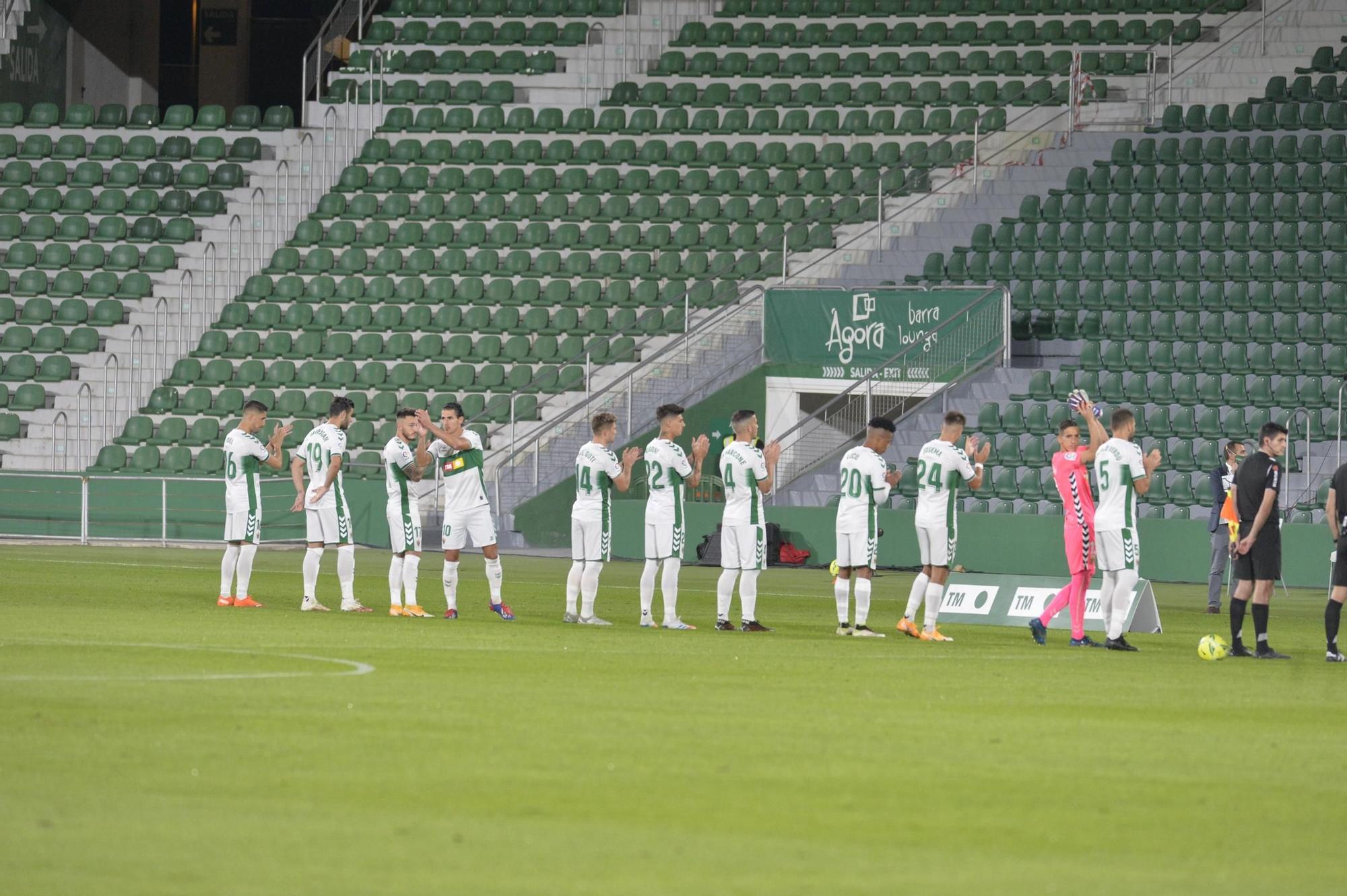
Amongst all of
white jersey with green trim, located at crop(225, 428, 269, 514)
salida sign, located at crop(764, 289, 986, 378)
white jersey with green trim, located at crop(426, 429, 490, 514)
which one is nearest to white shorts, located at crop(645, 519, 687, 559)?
white jersey with green trim, located at crop(426, 429, 490, 514)

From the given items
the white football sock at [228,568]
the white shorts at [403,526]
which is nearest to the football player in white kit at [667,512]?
the white shorts at [403,526]

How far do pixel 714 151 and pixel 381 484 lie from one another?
1013cm

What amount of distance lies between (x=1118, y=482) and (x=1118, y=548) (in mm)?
559

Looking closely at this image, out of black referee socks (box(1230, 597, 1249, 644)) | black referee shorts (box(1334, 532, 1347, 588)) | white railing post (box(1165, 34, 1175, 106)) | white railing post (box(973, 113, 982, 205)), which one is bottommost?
black referee socks (box(1230, 597, 1249, 644))

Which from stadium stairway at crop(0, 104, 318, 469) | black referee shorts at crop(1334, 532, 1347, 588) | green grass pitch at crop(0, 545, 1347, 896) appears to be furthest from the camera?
stadium stairway at crop(0, 104, 318, 469)

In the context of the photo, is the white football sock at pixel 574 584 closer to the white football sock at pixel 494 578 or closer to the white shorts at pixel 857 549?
the white football sock at pixel 494 578

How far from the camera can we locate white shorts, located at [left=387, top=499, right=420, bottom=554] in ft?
59.1

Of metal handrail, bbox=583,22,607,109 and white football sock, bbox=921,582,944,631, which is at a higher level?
metal handrail, bbox=583,22,607,109

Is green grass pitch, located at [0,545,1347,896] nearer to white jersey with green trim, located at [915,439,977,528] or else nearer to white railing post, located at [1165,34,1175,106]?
white jersey with green trim, located at [915,439,977,528]

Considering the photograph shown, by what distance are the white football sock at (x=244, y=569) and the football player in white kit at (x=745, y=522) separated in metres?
4.79

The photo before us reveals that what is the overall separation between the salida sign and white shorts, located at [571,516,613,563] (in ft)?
42.2

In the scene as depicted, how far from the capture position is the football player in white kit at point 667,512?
55.7 ft

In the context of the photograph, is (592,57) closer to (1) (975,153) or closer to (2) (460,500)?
(1) (975,153)

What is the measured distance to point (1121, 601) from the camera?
15695 millimetres
